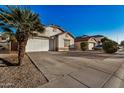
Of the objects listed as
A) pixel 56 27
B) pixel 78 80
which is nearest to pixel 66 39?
pixel 56 27

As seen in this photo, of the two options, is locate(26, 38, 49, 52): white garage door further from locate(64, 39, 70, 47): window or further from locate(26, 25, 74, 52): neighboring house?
locate(64, 39, 70, 47): window

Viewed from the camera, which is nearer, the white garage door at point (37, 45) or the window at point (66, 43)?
the white garage door at point (37, 45)

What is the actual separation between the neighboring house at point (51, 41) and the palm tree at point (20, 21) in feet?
33.4

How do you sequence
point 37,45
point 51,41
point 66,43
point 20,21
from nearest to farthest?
point 20,21 → point 37,45 → point 51,41 → point 66,43

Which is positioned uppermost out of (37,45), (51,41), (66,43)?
(51,41)

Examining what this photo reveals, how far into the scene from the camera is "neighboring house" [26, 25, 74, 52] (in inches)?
751

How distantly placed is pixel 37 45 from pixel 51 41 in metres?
3.31

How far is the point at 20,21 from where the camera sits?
308 inches

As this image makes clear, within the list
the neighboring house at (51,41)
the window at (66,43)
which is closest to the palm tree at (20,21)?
the neighboring house at (51,41)

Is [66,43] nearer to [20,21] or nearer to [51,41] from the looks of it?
Answer: [51,41]

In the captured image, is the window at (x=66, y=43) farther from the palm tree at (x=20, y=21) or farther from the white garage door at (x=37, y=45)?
the palm tree at (x=20, y=21)

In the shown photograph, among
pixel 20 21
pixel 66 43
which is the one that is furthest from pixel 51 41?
pixel 20 21

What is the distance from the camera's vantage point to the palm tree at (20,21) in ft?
25.3
